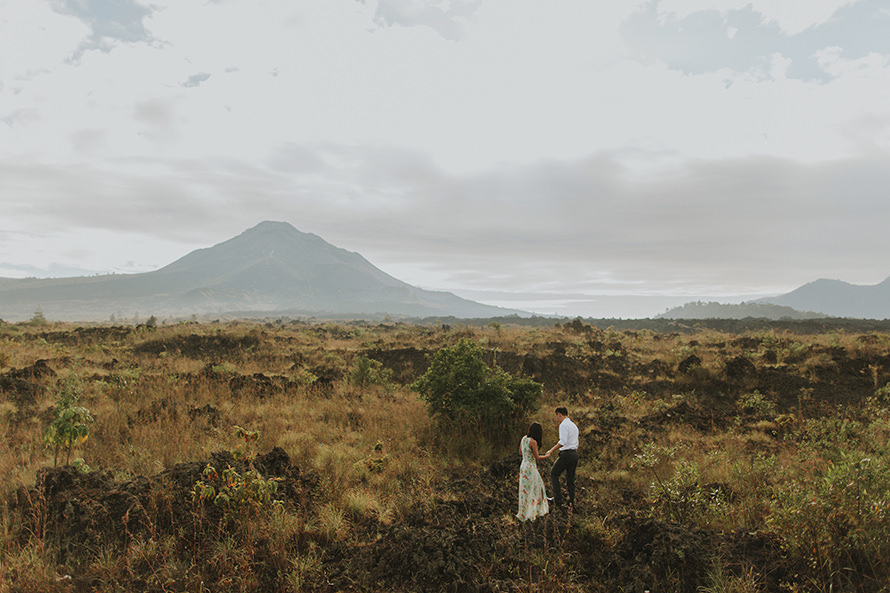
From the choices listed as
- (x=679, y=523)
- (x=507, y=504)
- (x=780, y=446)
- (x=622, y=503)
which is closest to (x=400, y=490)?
(x=507, y=504)

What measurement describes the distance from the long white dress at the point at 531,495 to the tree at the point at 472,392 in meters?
3.29

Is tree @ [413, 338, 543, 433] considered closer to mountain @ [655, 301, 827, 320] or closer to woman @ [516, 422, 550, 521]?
woman @ [516, 422, 550, 521]

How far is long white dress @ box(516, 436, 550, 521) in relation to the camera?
538 cm

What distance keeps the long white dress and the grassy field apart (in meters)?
0.16

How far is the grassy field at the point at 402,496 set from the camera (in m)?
4.03

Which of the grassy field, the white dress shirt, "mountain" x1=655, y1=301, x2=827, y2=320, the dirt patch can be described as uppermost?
"mountain" x1=655, y1=301, x2=827, y2=320

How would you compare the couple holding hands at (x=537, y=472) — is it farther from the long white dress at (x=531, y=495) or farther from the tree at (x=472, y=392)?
the tree at (x=472, y=392)

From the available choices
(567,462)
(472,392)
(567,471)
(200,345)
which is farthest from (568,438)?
(200,345)

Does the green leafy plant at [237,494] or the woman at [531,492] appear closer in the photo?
the green leafy plant at [237,494]

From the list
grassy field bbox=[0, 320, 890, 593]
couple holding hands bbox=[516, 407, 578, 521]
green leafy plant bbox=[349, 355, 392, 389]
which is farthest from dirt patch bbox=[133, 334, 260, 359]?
couple holding hands bbox=[516, 407, 578, 521]

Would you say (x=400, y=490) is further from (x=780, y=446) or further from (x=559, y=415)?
(x=780, y=446)

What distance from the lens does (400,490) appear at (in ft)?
20.2

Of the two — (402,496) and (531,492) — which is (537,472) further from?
(402,496)

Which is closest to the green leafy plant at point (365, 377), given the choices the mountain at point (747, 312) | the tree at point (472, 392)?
the tree at point (472, 392)
